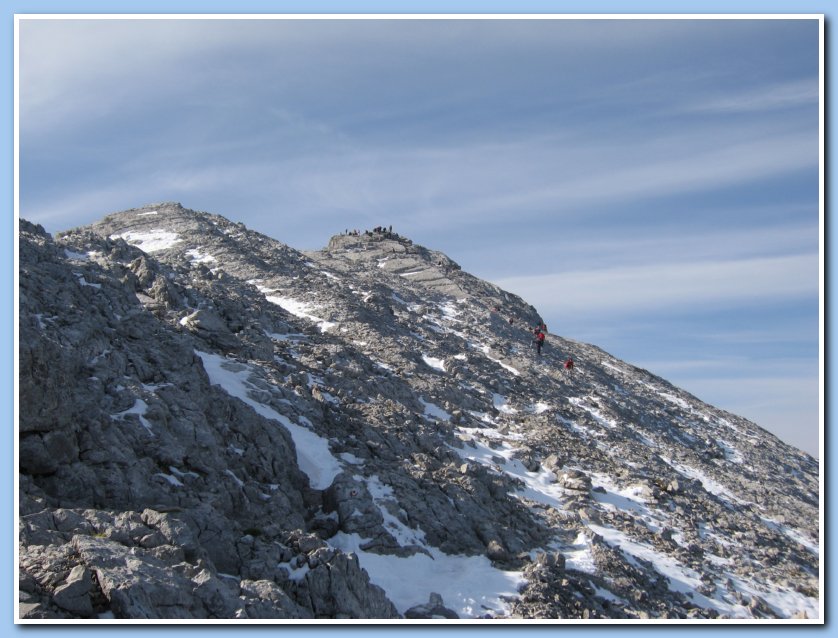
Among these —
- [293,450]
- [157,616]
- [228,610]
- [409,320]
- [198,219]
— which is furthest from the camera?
[198,219]

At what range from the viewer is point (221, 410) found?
22438 millimetres

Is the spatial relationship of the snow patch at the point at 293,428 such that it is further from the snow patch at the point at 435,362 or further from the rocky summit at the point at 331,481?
the snow patch at the point at 435,362

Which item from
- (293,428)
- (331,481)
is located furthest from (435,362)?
(331,481)

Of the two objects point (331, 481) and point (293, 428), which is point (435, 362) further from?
point (331, 481)

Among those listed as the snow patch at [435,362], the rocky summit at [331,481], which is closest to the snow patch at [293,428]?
the rocky summit at [331,481]

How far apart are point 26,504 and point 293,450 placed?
10124 millimetres

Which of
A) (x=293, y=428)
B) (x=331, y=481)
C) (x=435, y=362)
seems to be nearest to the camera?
(x=331, y=481)

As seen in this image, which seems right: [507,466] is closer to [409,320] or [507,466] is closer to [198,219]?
[409,320]

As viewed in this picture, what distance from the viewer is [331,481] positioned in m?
22.7

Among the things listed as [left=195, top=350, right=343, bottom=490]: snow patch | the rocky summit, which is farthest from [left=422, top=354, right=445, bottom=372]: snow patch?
[left=195, top=350, right=343, bottom=490]: snow patch

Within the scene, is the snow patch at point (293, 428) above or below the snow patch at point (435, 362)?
below

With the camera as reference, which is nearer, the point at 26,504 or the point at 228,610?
the point at 228,610

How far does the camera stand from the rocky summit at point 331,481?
14.3 metres

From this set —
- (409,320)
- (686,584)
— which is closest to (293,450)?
(686,584)
